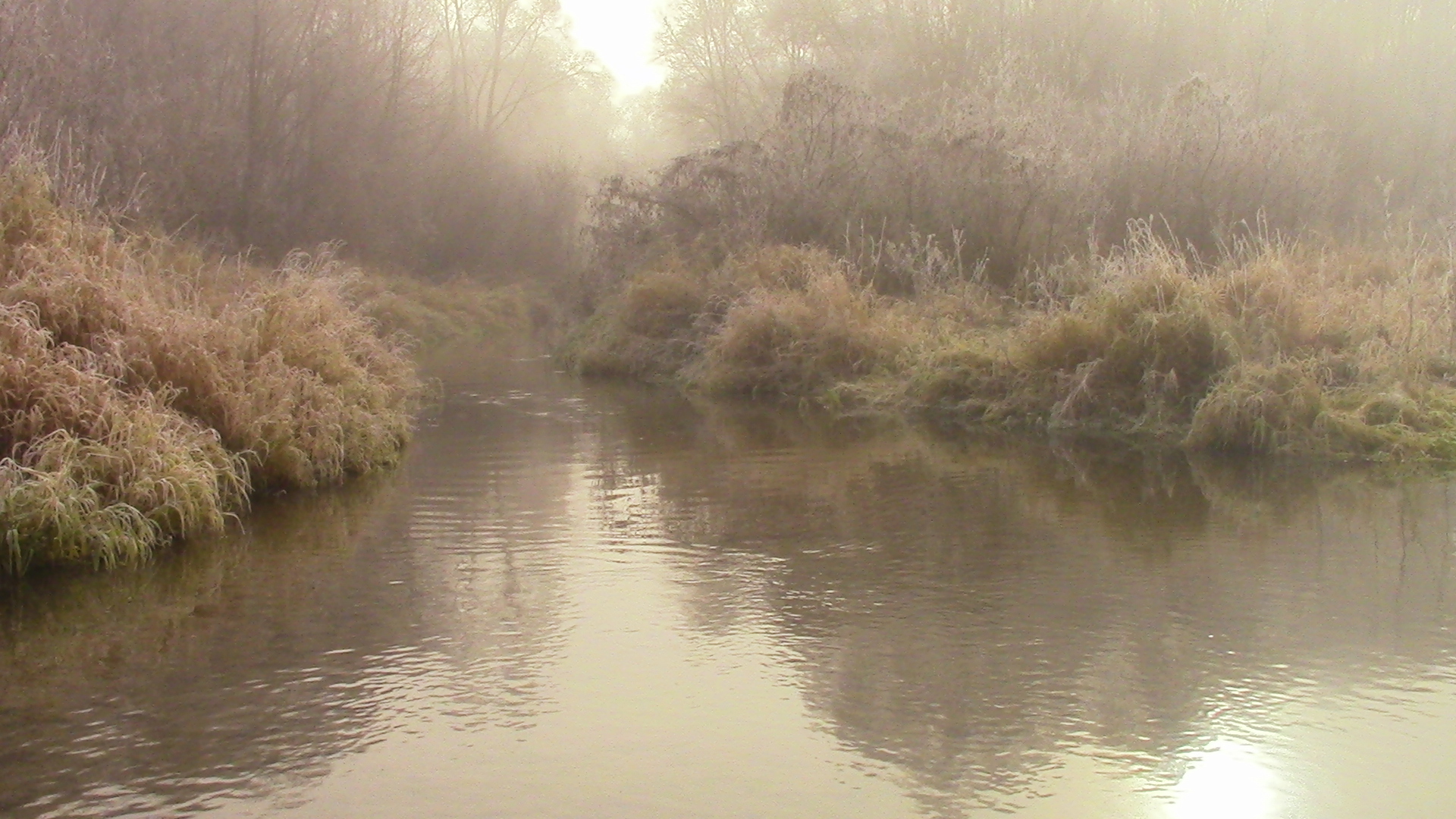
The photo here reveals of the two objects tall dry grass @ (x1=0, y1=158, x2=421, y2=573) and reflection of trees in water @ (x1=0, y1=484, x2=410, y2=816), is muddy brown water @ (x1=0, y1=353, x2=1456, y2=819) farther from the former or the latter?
tall dry grass @ (x1=0, y1=158, x2=421, y2=573)

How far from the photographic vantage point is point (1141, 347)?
16.4 metres

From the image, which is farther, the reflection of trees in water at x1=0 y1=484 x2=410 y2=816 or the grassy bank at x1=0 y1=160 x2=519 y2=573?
Result: the grassy bank at x1=0 y1=160 x2=519 y2=573

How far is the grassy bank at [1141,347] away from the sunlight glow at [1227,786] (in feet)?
29.9

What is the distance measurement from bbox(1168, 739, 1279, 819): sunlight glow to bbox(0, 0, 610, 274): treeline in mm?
13442

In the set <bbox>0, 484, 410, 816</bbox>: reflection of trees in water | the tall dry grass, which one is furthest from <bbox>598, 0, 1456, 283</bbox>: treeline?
<bbox>0, 484, 410, 816</bbox>: reflection of trees in water

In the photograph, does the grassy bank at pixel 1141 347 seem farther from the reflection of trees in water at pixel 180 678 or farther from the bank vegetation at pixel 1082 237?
the reflection of trees in water at pixel 180 678

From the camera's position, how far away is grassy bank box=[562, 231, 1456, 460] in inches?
583

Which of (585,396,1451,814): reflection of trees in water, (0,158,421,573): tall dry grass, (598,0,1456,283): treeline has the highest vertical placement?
(598,0,1456,283): treeline

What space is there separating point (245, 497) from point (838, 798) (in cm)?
736

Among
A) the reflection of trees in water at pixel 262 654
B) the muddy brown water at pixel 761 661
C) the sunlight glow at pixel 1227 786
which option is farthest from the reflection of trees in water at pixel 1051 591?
the reflection of trees in water at pixel 262 654

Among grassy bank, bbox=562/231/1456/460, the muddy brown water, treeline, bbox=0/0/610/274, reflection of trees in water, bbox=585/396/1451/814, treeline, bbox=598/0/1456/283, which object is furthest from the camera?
treeline, bbox=0/0/610/274

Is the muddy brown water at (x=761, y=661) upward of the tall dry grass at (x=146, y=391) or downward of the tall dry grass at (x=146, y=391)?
downward

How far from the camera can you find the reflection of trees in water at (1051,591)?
6.42 metres

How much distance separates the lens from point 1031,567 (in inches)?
373
